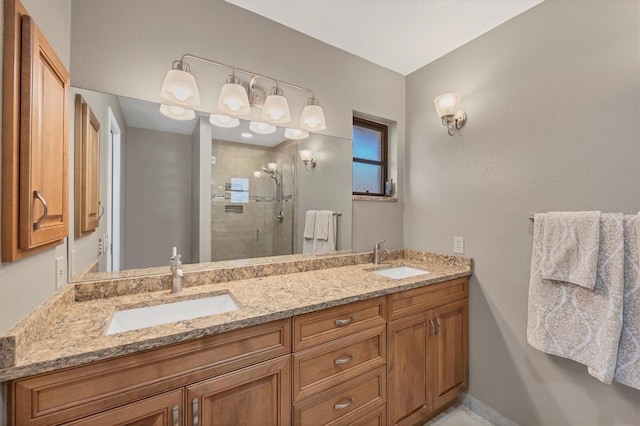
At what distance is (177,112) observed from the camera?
4.89 ft

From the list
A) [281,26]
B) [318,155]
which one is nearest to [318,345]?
[318,155]

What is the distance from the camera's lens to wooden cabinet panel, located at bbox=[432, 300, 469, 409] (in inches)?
68.5

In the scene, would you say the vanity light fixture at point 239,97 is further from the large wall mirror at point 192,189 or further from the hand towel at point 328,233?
the hand towel at point 328,233

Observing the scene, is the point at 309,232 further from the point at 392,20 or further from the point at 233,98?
the point at 392,20

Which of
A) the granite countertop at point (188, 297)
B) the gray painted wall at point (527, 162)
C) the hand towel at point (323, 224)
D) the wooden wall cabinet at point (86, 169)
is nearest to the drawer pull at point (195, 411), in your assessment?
the granite countertop at point (188, 297)

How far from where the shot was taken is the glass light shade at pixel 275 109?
5.54ft

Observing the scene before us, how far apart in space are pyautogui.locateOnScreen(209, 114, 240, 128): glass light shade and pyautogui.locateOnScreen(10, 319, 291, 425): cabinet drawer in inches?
45.1

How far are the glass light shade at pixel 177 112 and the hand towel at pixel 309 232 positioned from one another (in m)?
0.92

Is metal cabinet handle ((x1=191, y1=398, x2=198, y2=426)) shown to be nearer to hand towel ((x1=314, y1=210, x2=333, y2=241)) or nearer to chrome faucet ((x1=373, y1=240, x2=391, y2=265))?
hand towel ((x1=314, y1=210, x2=333, y2=241))

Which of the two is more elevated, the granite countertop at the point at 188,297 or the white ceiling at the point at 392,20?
the white ceiling at the point at 392,20

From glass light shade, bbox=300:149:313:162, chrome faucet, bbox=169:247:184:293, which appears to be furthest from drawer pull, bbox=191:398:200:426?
glass light shade, bbox=300:149:313:162

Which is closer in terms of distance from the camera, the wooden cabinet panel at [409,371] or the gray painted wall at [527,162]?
the gray painted wall at [527,162]

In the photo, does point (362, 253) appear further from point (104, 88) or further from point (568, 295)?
point (104, 88)

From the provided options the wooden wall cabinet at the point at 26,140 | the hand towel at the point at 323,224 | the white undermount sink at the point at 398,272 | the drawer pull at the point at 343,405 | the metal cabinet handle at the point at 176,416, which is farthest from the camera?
the white undermount sink at the point at 398,272
